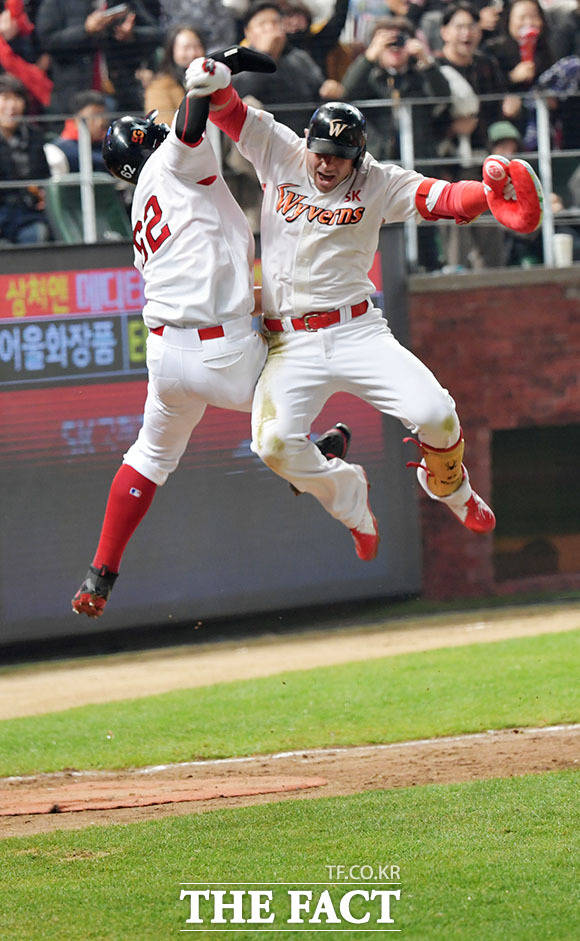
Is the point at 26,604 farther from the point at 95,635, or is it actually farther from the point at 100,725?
the point at 100,725

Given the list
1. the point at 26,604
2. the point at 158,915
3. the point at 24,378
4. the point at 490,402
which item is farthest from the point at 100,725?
the point at 490,402

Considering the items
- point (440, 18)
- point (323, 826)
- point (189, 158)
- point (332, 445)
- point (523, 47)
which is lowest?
point (323, 826)

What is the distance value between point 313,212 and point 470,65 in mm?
8099

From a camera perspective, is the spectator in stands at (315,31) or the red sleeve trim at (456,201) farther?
the spectator in stands at (315,31)

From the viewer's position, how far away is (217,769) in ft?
31.6

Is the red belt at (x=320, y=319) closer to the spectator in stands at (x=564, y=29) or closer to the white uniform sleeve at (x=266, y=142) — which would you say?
the white uniform sleeve at (x=266, y=142)

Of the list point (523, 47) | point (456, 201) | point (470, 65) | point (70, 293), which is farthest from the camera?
point (523, 47)

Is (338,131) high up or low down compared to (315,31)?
down

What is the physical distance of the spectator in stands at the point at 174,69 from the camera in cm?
1252

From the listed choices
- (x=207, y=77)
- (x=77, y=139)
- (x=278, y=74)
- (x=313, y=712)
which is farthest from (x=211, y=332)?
(x=278, y=74)

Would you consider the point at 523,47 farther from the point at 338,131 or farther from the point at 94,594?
the point at 94,594

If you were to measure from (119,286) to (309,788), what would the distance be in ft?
20.5

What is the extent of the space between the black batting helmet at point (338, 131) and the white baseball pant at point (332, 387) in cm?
85
